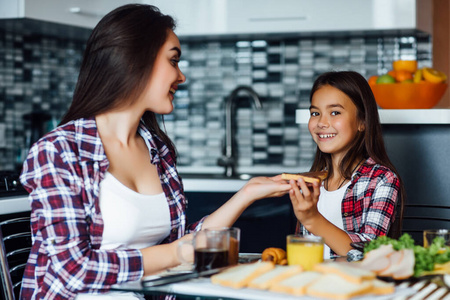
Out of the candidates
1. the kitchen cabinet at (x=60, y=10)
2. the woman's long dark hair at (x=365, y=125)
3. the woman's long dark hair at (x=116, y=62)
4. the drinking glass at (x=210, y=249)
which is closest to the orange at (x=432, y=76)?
the woman's long dark hair at (x=365, y=125)

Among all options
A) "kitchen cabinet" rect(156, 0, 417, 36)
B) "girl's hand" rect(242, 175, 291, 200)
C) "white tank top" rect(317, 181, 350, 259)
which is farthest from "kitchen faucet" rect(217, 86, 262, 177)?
"girl's hand" rect(242, 175, 291, 200)

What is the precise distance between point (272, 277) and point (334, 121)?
43.2 inches

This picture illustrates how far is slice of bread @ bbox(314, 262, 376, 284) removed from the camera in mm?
1135

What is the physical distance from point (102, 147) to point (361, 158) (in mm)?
979

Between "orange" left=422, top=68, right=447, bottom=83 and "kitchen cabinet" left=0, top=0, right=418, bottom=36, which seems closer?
"orange" left=422, top=68, right=447, bottom=83

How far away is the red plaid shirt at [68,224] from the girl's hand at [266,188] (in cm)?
35

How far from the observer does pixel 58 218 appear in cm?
148

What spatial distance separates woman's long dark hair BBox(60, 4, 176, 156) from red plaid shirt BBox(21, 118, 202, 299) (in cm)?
12

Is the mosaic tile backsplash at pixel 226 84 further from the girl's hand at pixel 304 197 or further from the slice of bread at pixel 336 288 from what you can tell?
the slice of bread at pixel 336 288

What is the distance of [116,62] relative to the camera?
1697mm

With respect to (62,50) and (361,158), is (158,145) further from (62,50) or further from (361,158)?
(62,50)

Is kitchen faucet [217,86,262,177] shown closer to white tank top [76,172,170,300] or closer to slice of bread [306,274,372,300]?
white tank top [76,172,170,300]

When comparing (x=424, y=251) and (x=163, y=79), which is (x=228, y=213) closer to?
(x=163, y=79)

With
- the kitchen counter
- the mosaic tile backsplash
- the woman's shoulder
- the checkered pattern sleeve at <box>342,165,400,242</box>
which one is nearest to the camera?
the woman's shoulder
